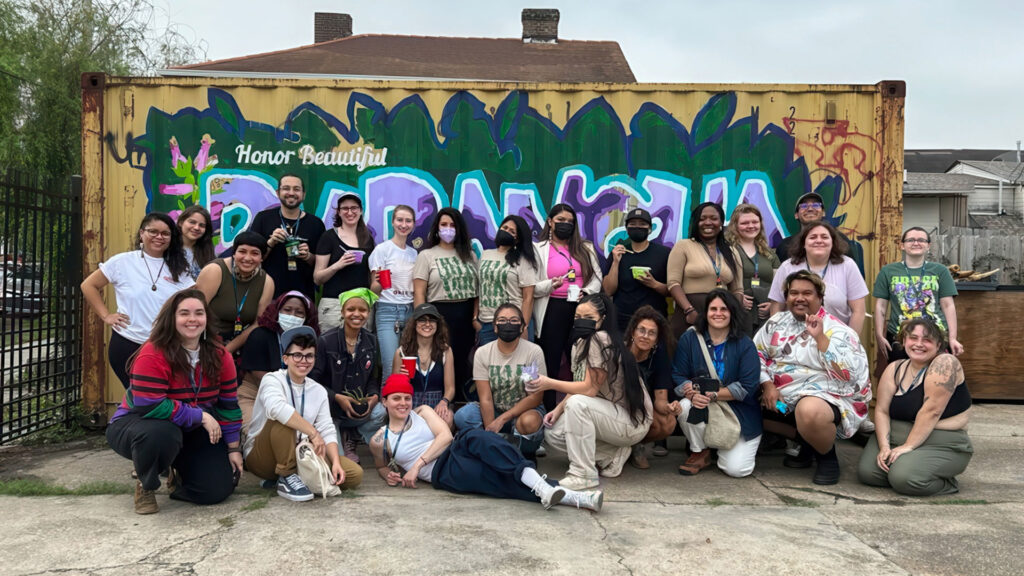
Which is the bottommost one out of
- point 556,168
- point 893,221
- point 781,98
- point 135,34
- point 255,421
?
point 255,421

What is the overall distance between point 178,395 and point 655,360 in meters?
2.91

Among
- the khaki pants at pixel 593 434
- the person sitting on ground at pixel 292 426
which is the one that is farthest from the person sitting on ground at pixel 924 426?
the person sitting on ground at pixel 292 426

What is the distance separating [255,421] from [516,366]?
5.42 feet

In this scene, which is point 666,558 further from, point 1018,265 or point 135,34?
point 135,34

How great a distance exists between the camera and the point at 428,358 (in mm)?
4867

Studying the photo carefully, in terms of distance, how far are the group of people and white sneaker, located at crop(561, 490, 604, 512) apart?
14 millimetres

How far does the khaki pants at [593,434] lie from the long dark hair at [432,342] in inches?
35.4

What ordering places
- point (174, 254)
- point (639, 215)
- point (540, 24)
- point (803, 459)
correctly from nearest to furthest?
point (174, 254) → point (803, 459) → point (639, 215) → point (540, 24)

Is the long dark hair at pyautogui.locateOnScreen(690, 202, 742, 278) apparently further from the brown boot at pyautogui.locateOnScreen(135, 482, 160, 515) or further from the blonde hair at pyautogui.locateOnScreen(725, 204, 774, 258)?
the brown boot at pyautogui.locateOnScreen(135, 482, 160, 515)

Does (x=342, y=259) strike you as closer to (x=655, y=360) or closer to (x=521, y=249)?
(x=521, y=249)

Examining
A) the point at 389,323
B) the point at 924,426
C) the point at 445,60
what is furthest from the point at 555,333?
the point at 445,60

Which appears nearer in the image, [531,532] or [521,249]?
[531,532]

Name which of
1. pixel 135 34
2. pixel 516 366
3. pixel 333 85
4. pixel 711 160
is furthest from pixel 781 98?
pixel 135 34

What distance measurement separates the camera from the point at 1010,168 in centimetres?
3391
